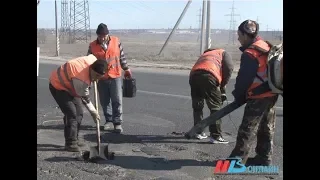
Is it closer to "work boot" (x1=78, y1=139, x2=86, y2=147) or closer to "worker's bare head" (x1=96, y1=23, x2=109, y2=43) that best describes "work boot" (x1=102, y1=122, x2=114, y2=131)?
"work boot" (x1=78, y1=139, x2=86, y2=147)

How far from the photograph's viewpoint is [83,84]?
571 cm

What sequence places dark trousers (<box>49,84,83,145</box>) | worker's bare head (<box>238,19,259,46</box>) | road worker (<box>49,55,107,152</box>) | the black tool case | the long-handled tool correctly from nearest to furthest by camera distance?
1. worker's bare head (<box>238,19,259,46</box>)
2. the long-handled tool
3. road worker (<box>49,55,107,152</box>)
4. dark trousers (<box>49,84,83,145</box>)
5. the black tool case

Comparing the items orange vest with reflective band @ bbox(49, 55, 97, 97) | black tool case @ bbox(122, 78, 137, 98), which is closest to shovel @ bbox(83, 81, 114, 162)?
orange vest with reflective band @ bbox(49, 55, 97, 97)

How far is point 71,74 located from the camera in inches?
227

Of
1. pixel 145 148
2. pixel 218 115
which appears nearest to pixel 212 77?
pixel 218 115

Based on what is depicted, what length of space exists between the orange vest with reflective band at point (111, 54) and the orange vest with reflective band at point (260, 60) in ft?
9.27

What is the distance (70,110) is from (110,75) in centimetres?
143

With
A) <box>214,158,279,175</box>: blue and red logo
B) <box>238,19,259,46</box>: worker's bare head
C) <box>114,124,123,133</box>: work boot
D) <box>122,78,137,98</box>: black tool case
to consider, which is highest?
<box>238,19,259,46</box>: worker's bare head

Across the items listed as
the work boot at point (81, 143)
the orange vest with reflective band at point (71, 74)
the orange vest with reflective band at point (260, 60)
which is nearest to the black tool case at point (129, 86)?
the work boot at point (81, 143)

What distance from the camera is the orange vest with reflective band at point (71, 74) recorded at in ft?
18.7

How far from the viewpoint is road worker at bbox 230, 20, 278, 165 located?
197 inches
